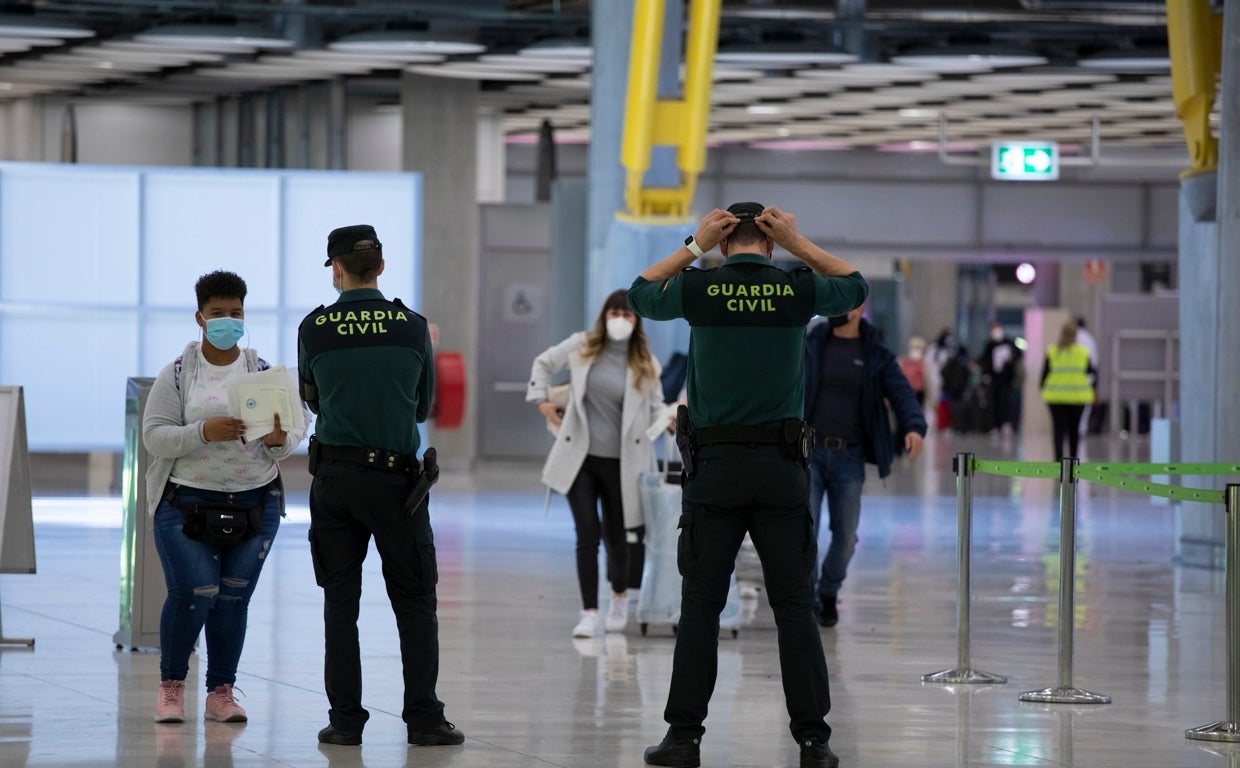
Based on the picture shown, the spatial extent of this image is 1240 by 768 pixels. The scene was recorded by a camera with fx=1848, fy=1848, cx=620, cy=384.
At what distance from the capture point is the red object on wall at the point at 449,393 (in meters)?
21.8

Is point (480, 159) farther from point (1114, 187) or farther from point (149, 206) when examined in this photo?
point (1114, 187)

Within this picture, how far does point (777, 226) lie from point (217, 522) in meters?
2.17

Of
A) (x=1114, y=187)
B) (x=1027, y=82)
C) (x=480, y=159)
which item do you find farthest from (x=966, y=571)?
(x=1114, y=187)

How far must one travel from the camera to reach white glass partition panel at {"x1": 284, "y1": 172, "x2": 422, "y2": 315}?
1866 centimetres

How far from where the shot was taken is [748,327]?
18.5ft

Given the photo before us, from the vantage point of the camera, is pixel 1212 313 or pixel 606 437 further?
pixel 1212 313

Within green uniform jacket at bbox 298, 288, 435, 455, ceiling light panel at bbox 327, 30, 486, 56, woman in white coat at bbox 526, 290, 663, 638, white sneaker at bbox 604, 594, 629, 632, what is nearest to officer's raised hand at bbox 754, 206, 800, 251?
green uniform jacket at bbox 298, 288, 435, 455

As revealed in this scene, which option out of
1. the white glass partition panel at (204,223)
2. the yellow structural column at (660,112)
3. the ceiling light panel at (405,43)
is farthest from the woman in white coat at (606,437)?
the ceiling light panel at (405,43)

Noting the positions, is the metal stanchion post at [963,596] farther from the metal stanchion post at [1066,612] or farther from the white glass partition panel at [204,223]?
the white glass partition panel at [204,223]

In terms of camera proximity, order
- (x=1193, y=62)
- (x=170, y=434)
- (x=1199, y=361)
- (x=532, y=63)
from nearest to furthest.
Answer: (x=170, y=434) < (x=1199, y=361) < (x=1193, y=62) < (x=532, y=63)

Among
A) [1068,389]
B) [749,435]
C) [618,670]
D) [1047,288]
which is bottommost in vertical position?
[618,670]

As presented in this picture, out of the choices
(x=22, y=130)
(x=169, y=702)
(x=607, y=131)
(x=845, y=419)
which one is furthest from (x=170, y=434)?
(x=22, y=130)

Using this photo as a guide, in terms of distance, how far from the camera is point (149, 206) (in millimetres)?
18828

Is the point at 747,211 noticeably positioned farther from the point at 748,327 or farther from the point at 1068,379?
the point at 1068,379
